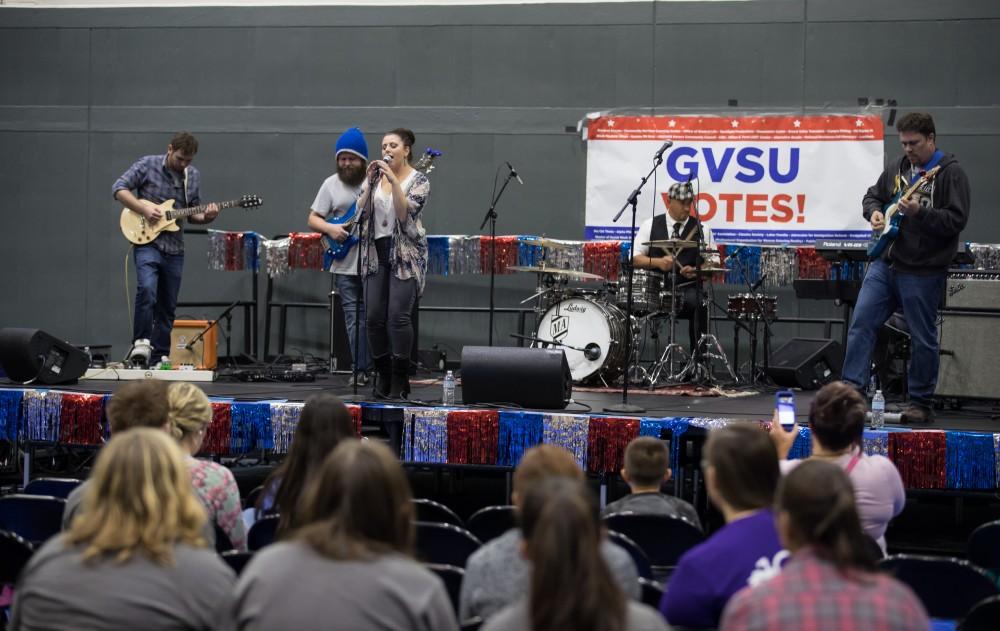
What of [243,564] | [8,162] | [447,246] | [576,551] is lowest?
[243,564]

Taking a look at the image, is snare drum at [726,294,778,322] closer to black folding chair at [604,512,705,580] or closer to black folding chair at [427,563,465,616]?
black folding chair at [604,512,705,580]

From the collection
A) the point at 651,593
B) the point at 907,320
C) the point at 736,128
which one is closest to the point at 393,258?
the point at 907,320

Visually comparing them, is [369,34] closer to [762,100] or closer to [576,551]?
[762,100]

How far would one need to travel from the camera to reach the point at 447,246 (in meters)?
11.3

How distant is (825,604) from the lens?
8.10ft

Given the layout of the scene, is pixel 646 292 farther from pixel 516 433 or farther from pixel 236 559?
pixel 236 559

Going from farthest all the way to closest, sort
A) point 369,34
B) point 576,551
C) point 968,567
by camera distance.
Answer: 1. point 369,34
2. point 968,567
3. point 576,551

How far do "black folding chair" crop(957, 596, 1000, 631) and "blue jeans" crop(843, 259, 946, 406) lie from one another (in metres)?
4.37

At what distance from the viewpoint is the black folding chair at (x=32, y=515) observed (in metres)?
4.24

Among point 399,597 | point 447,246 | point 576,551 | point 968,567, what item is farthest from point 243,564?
point 447,246

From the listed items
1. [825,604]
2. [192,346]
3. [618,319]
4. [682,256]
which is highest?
[682,256]

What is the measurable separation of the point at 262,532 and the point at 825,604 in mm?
2317

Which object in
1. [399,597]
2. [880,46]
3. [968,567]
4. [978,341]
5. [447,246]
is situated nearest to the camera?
[399,597]

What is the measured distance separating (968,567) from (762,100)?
9.49m
